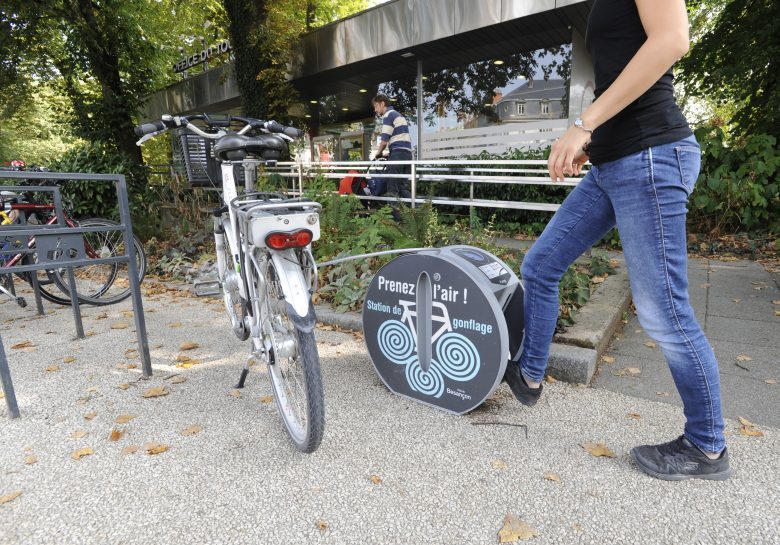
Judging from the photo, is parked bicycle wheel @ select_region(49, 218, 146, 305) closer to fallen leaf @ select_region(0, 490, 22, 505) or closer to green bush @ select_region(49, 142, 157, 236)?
green bush @ select_region(49, 142, 157, 236)

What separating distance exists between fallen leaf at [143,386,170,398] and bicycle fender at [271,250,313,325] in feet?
4.43

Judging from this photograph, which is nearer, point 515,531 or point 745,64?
point 515,531

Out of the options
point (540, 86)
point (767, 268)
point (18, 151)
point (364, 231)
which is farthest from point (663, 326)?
point (18, 151)

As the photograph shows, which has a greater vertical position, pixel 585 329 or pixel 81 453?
pixel 585 329

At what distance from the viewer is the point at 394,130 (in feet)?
23.4

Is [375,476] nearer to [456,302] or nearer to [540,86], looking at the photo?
[456,302]

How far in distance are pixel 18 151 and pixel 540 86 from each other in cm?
3303

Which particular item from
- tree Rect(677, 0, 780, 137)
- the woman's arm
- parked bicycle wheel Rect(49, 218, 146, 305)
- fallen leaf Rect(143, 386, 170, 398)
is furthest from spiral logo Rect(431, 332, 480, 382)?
tree Rect(677, 0, 780, 137)

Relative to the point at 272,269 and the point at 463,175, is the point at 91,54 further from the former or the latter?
the point at 272,269

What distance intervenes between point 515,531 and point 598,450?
2.21 feet

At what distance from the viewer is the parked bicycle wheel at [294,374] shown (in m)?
1.89

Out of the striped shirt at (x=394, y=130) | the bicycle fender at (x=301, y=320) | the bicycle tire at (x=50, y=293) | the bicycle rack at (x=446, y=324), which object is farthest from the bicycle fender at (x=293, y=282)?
the striped shirt at (x=394, y=130)

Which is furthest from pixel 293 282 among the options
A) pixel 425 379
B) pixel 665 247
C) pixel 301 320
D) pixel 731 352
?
pixel 731 352

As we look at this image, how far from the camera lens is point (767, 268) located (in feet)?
16.6
